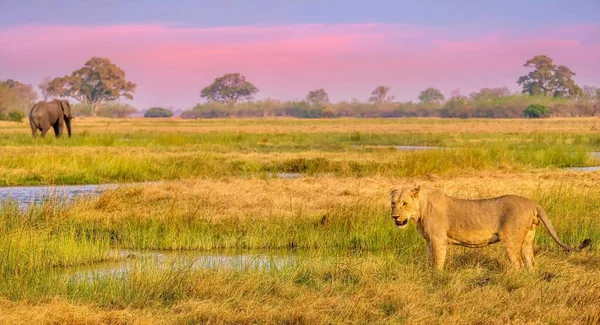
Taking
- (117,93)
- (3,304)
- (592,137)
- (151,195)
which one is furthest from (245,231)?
(117,93)

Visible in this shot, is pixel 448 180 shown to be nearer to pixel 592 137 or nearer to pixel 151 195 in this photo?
pixel 151 195

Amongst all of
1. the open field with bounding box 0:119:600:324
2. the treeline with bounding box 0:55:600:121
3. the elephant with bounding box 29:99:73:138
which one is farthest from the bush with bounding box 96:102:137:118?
the open field with bounding box 0:119:600:324

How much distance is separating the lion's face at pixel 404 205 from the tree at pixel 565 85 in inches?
4656

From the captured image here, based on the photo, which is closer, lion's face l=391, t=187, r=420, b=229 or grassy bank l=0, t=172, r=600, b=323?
grassy bank l=0, t=172, r=600, b=323

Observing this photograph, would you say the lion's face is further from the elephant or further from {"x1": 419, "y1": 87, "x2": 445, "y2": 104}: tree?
{"x1": 419, "y1": 87, "x2": 445, "y2": 104}: tree

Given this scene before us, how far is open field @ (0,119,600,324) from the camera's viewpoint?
8094 millimetres

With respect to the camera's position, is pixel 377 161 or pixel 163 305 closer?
pixel 163 305

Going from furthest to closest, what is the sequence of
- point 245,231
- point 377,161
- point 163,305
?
point 377,161, point 245,231, point 163,305

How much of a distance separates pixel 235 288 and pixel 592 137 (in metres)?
35.4

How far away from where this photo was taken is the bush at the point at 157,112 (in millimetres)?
Answer: 148875

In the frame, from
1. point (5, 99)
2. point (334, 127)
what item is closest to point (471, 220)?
point (334, 127)

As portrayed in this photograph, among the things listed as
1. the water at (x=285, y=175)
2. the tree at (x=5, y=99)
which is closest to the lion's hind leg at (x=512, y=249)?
the water at (x=285, y=175)

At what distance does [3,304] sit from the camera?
8.27 meters

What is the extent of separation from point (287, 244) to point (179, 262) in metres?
2.85
